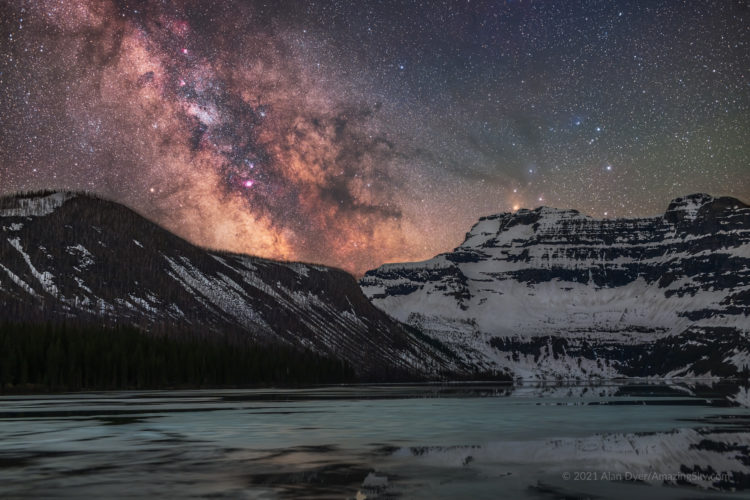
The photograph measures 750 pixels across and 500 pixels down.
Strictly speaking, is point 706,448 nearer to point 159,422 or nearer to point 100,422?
point 159,422

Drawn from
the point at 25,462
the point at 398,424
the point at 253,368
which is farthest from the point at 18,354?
the point at 25,462

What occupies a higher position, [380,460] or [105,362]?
[105,362]

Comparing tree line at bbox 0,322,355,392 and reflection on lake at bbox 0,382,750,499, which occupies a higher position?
tree line at bbox 0,322,355,392

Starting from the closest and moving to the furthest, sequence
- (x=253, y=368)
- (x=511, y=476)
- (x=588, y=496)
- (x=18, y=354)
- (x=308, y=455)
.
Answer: (x=588, y=496), (x=511, y=476), (x=308, y=455), (x=18, y=354), (x=253, y=368)

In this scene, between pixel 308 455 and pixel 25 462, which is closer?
pixel 25 462

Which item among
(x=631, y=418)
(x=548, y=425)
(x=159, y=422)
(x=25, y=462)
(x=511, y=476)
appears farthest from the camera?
(x=631, y=418)

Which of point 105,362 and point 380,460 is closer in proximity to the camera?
point 380,460

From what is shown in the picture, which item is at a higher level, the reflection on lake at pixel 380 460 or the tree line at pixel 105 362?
the tree line at pixel 105 362

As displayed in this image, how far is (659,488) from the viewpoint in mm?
17719

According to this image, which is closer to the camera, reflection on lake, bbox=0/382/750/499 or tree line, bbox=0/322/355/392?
reflection on lake, bbox=0/382/750/499

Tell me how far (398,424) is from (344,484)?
22279mm

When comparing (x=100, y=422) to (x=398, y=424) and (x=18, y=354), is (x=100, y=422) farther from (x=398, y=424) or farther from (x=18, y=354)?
(x=18, y=354)

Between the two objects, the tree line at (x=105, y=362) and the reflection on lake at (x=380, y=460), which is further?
the tree line at (x=105, y=362)

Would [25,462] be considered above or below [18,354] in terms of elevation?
below
